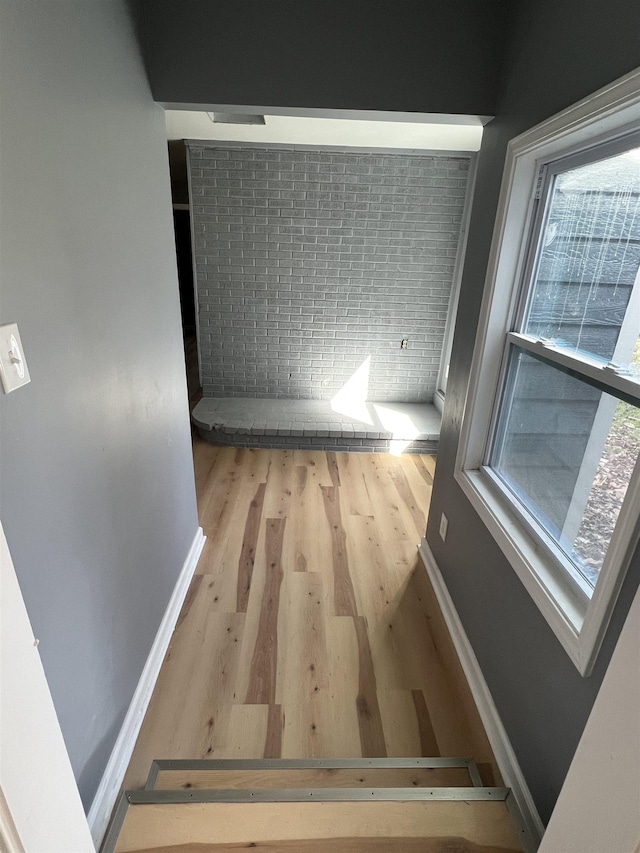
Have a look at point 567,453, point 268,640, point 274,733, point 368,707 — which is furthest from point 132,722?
point 567,453

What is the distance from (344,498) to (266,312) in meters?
1.97

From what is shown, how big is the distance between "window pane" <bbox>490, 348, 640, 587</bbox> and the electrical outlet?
443 mm

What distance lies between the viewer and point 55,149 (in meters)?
0.95

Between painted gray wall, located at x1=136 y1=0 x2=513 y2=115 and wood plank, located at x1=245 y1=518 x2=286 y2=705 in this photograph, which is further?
wood plank, located at x1=245 y1=518 x2=286 y2=705

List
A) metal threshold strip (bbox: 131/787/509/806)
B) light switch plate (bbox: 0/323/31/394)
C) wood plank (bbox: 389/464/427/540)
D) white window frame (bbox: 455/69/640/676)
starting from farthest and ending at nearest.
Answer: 1. wood plank (bbox: 389/464/427/540)
2. metal threshold strip (bbox: 131/787/509/806)
3. white window frame (bbox: 455/69/640/676)
4. light switch plate (bbox: 0/323/31/394)

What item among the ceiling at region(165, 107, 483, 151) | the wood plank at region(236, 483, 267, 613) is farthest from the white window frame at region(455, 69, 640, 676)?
the ceiling at region(165, 107, 483, 151)

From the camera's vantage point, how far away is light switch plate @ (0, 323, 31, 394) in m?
0.78

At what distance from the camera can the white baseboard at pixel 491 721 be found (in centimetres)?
119

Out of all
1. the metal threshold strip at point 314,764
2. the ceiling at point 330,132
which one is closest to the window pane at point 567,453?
the metal threshold strip at point 314,764

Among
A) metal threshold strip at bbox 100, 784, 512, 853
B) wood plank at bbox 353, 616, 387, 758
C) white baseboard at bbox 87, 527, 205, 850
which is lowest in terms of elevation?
wood plank at bbox 353, 616, 387, 758

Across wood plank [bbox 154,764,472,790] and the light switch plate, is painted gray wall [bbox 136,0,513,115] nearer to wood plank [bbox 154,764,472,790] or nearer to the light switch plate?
the light switch plate

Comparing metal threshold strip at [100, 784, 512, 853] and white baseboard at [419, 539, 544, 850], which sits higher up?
metal threshold strip at [100, 784, 512, 853]

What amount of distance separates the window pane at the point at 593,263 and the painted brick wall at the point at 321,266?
2.55 m

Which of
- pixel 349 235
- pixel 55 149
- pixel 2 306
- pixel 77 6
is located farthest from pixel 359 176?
pixel 2 306
